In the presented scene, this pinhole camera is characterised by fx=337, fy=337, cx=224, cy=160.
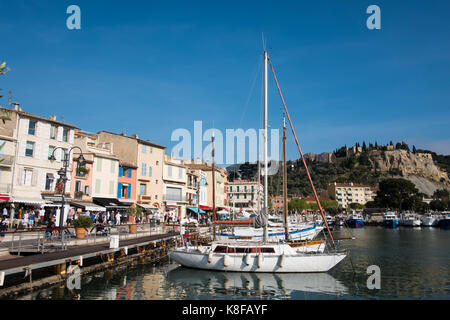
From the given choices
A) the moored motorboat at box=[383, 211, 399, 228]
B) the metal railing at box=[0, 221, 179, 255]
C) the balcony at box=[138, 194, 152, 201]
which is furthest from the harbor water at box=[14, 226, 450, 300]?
the moored motorboat at box=[383, 211, 399, 228]

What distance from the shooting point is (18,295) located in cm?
1570

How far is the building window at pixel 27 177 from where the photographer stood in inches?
1448

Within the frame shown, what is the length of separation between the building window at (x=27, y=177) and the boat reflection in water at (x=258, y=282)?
2245cm

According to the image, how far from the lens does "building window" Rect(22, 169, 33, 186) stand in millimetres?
36781

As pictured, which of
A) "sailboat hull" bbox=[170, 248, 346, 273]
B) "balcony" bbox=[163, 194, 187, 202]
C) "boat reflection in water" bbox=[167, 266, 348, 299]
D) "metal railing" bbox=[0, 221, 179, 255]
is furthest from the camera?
"balcony" bbox=[163, 194, 187, 202]

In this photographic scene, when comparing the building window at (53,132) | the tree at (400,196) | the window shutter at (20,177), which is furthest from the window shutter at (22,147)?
the tree at (400,196)

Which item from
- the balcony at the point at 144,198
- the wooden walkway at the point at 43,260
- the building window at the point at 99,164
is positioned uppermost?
the building window at the point at 99,164

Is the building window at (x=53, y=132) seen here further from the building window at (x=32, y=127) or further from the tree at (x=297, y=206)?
the tree at (x=297, y=206)

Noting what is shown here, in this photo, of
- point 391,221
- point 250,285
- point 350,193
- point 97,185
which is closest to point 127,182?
point 97,185

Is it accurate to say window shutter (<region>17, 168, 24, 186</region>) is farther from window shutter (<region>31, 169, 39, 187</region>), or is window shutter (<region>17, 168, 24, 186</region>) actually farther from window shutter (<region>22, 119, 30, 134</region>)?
window shutter (<region>22, 119, 30, 134</region>)

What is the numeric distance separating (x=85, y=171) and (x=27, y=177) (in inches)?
239
